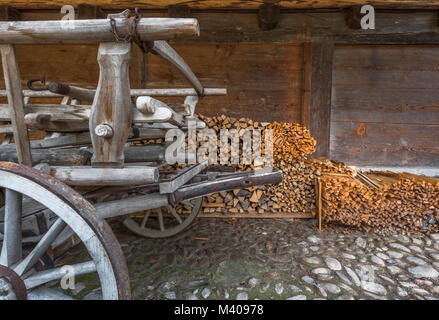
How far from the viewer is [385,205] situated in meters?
3.08

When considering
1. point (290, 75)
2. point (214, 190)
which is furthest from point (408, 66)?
point (214, 190)

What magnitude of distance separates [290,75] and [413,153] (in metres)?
2.34

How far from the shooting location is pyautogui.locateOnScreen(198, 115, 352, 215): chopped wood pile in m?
3.35

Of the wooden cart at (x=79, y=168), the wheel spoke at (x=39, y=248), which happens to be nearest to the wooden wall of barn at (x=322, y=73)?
the wooden cart at (x=79, y=168)

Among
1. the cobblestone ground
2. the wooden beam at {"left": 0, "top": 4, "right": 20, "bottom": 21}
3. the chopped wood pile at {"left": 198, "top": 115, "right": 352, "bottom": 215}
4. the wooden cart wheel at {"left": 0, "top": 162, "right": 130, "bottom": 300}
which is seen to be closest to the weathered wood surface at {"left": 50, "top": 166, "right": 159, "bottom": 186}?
the wooden cart wheel at {"left": 0, "top": 162, "right": 130, "bottom": 300}

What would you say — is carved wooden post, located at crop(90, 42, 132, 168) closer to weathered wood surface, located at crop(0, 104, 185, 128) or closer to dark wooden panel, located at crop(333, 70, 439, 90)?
weathered wood surface, located at crop(0, 104, 185, 128)

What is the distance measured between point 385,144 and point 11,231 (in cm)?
469

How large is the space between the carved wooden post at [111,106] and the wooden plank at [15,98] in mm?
390

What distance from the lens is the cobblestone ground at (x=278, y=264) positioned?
1.96m

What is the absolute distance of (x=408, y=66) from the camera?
12.9 ft

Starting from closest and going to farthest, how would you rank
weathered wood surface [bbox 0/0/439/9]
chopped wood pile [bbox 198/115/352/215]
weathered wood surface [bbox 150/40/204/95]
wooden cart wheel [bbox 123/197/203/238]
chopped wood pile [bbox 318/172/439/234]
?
weathered wood surface [bbox 150/40/204/95] < wooden cart wheel [bbox 123/197/203/238] < chopped wood pile [bbox 318/172/439/234] < chopped wood pile [bbox 198/115/352/215] < weathered wood surface [bbox 0/0/439/9]

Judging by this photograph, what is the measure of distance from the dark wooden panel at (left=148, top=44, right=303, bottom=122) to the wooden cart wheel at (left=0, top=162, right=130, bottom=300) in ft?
10.2
